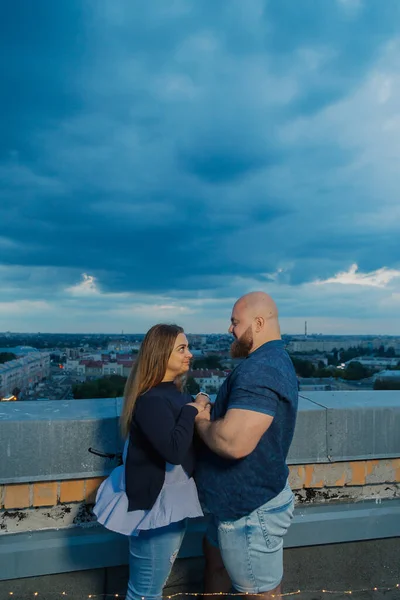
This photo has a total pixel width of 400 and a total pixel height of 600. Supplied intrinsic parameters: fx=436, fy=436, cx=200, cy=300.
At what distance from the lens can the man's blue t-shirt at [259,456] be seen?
1.78 metres

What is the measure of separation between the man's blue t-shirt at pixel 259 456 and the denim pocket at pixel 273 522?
6cm

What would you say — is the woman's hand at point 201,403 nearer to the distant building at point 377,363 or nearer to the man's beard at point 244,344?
the man's beard at point 244,344

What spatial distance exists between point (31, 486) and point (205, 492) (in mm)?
1053

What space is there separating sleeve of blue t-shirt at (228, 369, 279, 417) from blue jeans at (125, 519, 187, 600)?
2.20 ft

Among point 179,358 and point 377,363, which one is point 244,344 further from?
point 377,363

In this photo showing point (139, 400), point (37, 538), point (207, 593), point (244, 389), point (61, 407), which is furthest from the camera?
point (61, 407)

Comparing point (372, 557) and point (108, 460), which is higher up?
point (108, 460)

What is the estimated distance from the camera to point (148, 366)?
196 cm

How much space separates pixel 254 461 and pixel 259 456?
1.2 inches

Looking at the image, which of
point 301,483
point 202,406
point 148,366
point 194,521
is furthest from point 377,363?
point 148,366

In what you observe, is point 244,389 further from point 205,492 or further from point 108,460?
point 108,460

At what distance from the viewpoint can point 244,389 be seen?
1.73 metres

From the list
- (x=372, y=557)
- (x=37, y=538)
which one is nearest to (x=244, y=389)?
(x=37, y=538)

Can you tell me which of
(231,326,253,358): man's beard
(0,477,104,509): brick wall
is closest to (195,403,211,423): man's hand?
(231,326,253,358): man's beard
